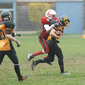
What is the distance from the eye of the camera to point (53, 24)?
322 inches

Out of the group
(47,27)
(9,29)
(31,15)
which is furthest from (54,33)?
(31,15)

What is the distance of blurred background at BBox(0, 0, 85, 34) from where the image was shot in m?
35.5

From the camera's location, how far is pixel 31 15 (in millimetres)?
34594

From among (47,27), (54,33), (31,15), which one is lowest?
(31,15)

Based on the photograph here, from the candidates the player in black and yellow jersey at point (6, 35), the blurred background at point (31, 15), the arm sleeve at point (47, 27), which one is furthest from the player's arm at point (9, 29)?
the blurred background at point (31, 15)

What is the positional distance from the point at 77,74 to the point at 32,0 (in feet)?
91.6

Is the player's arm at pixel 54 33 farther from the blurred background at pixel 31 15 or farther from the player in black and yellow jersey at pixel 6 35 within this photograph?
the blurred background at pixel 31 15

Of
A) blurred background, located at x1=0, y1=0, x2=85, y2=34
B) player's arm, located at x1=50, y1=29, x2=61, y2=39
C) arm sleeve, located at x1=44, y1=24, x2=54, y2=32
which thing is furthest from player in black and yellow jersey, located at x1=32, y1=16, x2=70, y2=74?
blurred background, located at x1=0, y1=0, x2=85, y2=34

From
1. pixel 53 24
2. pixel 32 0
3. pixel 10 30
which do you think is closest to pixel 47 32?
pixel 53 24

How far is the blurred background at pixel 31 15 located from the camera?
35500 millimetres

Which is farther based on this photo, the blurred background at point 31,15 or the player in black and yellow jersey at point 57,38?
the blurred background at point 31,15

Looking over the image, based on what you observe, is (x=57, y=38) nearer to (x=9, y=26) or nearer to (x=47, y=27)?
(x=47, y=27)

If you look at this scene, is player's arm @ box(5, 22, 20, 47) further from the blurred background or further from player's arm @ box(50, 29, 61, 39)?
the blurred background

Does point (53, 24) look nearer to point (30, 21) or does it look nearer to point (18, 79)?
point (18, 79)
